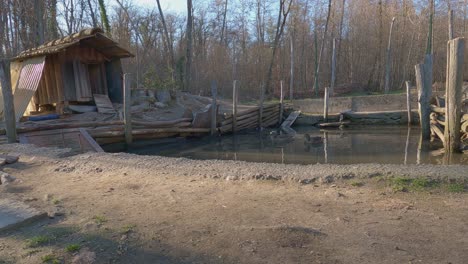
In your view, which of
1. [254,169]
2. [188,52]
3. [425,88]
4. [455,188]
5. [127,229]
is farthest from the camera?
[188,52]

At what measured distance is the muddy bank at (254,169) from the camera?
5.59m

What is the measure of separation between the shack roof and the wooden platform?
13.7ft

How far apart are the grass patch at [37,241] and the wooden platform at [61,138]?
23.2 feet

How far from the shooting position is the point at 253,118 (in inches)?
742

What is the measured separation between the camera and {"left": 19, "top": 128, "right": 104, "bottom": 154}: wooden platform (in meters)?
10.3

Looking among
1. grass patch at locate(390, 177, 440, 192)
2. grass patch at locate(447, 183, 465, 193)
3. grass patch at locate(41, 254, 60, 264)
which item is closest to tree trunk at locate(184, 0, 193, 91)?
grass patch at locate(390, 177, 440, 192)

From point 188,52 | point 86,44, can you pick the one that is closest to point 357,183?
point 86,44

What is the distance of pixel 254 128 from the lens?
19000 mm

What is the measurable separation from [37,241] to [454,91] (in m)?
9.25

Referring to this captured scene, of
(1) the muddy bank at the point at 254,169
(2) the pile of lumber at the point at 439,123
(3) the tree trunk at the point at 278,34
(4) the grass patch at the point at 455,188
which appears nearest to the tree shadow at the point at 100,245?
(1) the muddy bank at the point at 254,169

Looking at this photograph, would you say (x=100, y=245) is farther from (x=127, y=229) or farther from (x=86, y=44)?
(x=86, y=44)

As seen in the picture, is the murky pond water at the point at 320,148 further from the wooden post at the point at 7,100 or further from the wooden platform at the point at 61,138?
the wooden post at the point at 7,100

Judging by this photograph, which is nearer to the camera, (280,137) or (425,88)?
(425,88)

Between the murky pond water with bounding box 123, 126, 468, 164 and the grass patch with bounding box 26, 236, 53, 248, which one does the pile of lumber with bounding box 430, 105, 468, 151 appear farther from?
the grass patch with bounding box 26, 236, 53, 248
